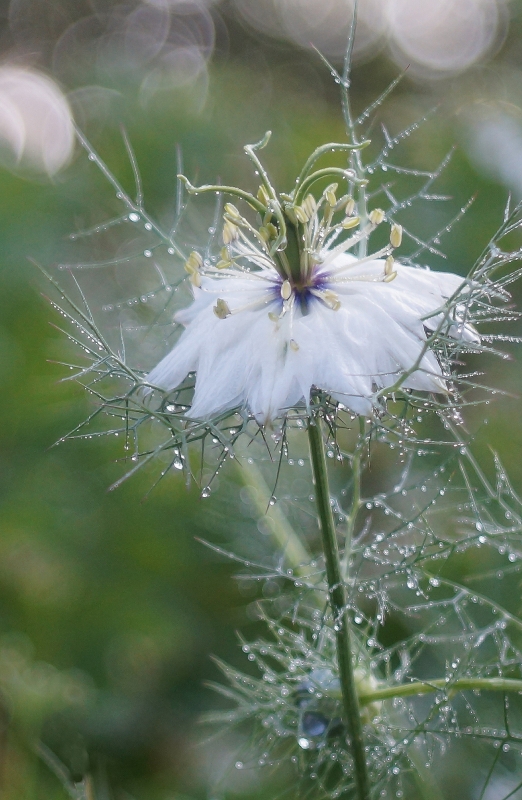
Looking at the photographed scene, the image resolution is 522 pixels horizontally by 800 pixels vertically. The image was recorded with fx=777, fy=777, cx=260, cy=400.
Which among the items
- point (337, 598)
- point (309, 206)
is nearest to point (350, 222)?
point (309, 206)

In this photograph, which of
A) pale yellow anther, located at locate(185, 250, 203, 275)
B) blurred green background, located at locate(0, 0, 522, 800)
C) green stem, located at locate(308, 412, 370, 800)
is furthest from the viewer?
blurred green background, located at locate(0, 0, 522, 800)

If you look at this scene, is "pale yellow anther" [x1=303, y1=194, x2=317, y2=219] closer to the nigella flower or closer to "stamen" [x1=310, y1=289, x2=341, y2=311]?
the nigella flower

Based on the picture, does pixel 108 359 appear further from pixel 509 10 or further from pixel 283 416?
pixel 509 10

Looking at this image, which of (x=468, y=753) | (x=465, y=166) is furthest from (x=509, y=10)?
(x=468, y=753)

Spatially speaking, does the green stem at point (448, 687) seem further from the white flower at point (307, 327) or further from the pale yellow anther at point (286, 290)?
the pale yellow anther at point (286, 290)

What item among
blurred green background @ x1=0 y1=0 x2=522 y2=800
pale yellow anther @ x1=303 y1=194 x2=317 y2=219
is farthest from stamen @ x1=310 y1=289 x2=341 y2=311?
blurred green background @ x1=0 y1=0 x2=522 y2=800

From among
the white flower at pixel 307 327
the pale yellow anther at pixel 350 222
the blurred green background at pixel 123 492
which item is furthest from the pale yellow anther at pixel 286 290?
the blurred green background at pixel 123 492

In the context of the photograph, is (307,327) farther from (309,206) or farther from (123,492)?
(123,492)
